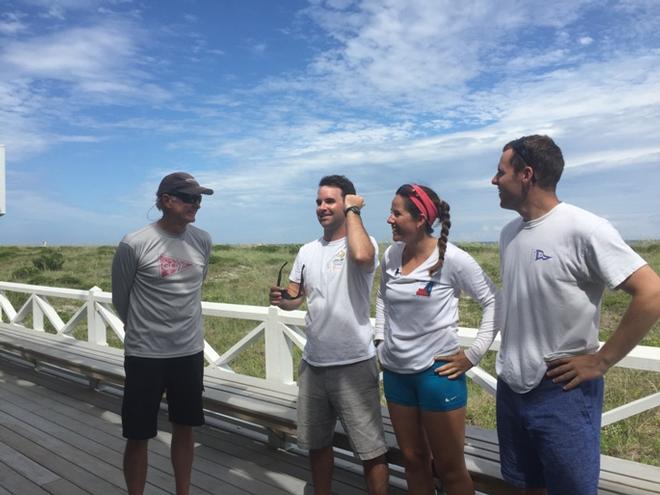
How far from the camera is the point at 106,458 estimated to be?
3.90 m

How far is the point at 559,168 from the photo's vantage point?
188 cm

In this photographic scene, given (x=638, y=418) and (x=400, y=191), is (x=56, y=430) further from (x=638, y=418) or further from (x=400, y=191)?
(x=638, y=418)

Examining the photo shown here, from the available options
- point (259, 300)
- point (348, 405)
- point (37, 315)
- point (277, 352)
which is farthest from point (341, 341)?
point (259, 300)

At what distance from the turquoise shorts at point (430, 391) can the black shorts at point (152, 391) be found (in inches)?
44.6

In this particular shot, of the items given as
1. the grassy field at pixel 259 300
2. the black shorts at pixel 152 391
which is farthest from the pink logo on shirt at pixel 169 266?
the grassy field at pixel 259 300

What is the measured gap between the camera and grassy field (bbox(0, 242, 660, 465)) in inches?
193

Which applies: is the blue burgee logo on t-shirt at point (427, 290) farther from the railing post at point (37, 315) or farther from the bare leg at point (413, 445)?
the railing post at point (37, 315)

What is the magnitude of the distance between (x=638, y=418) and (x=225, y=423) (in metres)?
3.73

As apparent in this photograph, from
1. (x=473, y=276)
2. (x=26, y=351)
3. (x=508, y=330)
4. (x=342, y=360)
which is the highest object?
(x=473, y=276)

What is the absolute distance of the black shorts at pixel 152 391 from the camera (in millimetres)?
2756

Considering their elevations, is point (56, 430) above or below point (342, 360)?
below

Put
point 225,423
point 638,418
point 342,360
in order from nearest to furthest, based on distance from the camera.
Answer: point 342,360
point 225,423
point 638,418

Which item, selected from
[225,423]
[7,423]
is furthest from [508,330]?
[7,423]

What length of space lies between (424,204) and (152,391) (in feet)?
5.33
